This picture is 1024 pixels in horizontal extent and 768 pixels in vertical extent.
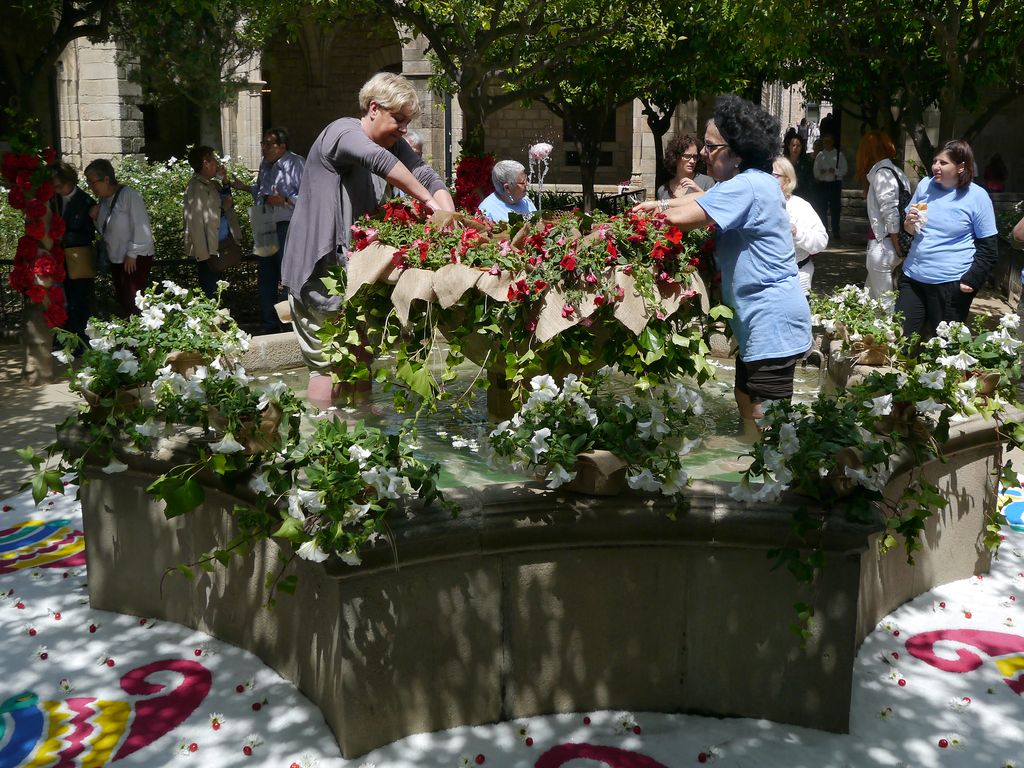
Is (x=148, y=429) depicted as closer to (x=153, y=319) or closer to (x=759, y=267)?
(x=153, y=319)

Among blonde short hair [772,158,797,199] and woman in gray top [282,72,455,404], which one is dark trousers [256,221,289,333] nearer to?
woman in gray top [282,72,455,404]

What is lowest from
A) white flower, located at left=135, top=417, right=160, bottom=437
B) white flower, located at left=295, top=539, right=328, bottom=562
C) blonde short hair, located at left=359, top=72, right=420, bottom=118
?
white flower, located at left=295, top=539, right=328, bottom=562

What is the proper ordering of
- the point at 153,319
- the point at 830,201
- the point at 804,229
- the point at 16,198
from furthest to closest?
the point at 830,201 < the point at 16,198 < the point at 804,229 < the point at 153,319

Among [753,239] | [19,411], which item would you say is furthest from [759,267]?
[19,411]

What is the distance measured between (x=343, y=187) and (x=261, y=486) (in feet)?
7.00

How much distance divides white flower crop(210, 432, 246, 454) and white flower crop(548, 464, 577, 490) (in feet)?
3.44

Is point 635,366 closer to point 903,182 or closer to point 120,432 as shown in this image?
point 120,432

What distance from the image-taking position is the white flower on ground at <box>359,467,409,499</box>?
3609mm

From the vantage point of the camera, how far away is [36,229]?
8.91m

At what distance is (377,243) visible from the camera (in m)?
5.23

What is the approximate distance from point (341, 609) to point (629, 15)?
37.2 feet

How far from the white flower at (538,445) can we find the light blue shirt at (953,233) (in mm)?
4483

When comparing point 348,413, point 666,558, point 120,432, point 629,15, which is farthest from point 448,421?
point 629,15

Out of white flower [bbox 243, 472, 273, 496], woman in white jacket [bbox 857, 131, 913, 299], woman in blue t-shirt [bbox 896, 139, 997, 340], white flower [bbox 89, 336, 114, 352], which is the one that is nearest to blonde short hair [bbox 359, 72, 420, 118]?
white flower [bbox 89, 336, 114, 352]
